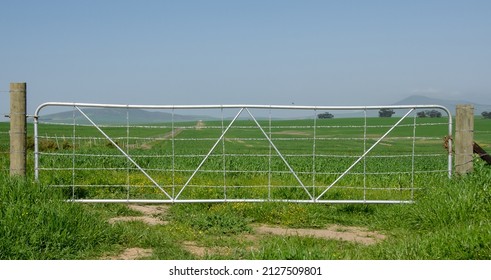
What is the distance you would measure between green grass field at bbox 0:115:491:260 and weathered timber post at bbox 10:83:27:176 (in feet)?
3.14

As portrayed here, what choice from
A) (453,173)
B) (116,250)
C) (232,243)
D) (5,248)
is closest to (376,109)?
(453,173)

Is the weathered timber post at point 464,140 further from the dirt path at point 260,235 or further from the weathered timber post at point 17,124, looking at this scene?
the weathered timber post at point 17,124

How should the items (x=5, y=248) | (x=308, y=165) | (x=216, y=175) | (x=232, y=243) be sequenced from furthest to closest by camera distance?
1. (x=308, y=165)
2. (x=216, y=175)
3. (x=232, y=243)
4. (x=5, y=248)

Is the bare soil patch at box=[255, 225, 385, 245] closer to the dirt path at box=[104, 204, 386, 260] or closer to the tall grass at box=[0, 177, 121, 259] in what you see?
the dirt path at box=[104, 204, 386, 260]

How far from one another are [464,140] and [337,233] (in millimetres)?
3678

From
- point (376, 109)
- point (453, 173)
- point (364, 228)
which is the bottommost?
point (364, 228)

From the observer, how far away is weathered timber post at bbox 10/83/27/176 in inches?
418

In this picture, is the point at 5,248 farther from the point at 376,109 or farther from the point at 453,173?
the point at 453,173

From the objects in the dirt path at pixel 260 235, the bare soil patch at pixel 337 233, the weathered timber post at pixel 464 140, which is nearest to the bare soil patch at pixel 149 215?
the dirt path at pixel 260 235

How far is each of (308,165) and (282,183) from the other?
4.24 metres

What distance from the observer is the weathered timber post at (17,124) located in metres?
10.6

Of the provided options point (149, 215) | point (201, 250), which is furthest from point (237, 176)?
point (201, 250)

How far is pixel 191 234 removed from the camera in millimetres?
8398

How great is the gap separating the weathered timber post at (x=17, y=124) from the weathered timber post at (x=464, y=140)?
8.08m
